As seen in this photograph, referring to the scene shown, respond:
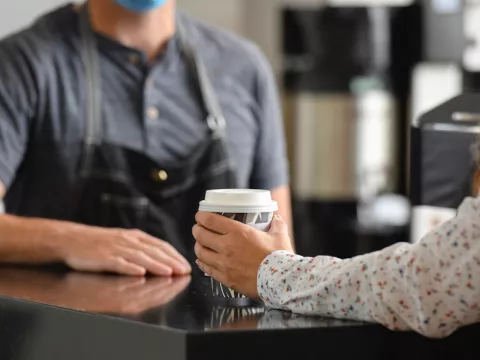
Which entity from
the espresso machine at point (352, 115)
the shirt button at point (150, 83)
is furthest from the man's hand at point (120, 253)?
the espresso machine at point (352, 115)

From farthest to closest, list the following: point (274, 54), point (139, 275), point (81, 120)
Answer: point (274, 54) → point (81, 120) → point (139, 275)

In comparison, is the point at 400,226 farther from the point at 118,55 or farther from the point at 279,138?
the point at 118,55

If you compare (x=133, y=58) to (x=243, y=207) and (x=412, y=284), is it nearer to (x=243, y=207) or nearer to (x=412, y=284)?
(x=243, y=207)

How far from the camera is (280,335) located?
1381 mm

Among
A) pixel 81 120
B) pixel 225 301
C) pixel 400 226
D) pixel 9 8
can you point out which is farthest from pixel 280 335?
pixel 400 226

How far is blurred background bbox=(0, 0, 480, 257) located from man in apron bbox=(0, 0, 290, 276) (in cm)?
171

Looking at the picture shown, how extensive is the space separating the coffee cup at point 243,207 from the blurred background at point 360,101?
265 centimetres

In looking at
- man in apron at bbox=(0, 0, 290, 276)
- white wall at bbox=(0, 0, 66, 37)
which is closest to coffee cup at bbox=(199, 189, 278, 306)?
man in apron at bbox=(0, 0, 290, 276)

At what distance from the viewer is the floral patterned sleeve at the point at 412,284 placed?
1.33 metres

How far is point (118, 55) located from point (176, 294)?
3.21 feet

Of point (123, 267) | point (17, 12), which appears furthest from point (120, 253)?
point (17, 12)

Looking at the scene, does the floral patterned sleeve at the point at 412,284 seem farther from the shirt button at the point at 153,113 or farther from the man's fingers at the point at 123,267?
the shirt button at the point at 153,113

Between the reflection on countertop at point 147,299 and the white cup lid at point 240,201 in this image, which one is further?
the white cup lid at point 240,201

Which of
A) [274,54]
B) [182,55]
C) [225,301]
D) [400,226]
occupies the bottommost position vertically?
[400,226]
